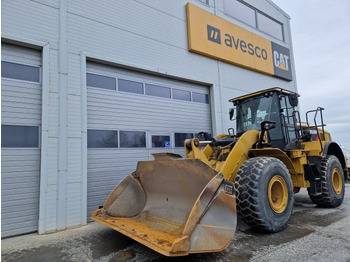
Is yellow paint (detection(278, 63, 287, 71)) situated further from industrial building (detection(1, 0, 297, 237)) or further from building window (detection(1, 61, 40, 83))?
building window (detection(1, 61, 40, 83))

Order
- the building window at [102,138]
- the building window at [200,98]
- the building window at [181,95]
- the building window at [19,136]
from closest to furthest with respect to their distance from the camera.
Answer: the building window at [19,136] < the building window at [102,138] < the building window at [181,95] < the building window at [200,98]

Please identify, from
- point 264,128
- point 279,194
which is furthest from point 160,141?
point 279,194

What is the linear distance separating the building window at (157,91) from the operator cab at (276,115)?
2668mm

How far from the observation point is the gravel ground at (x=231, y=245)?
3611 mm

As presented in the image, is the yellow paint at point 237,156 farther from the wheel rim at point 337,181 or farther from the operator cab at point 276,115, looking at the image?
the wheel rim at point 337,181

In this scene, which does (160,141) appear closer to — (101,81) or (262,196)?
(101,81)

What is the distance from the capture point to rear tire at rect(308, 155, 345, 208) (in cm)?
614

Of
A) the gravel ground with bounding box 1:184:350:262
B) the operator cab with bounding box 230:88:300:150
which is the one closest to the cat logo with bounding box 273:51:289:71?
the operator cab with bounding box 230:88:300:150

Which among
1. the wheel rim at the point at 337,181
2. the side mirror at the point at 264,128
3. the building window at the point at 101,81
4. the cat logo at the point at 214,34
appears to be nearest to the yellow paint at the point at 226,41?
the cat logo at the point at 214,34

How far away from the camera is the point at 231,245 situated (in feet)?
13.2

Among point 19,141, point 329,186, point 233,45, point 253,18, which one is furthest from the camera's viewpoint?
point 253,18

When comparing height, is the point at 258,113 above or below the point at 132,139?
above

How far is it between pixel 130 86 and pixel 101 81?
0.89 meters

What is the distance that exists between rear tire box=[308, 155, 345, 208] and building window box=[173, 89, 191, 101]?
455cm
